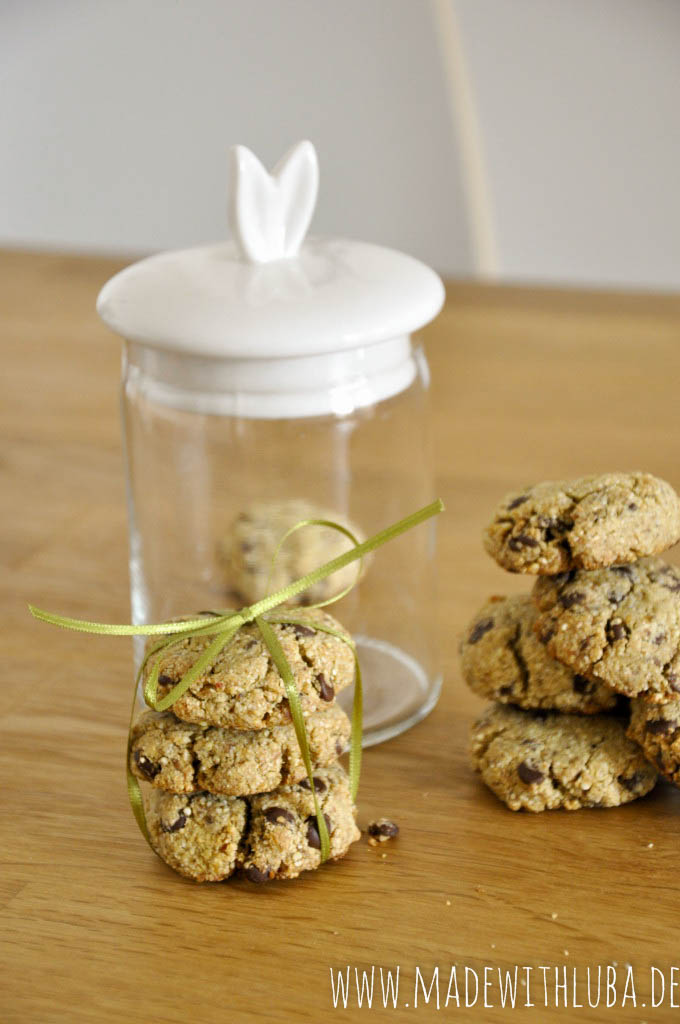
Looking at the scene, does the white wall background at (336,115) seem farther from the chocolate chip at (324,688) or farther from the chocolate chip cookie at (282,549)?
the chocolate chip at (324,688)

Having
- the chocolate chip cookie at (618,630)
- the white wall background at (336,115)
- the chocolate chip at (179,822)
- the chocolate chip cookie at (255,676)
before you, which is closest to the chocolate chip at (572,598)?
the chocolate chip cookie at (618,630)

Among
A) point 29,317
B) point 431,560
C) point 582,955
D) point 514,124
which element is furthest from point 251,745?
point 514,124

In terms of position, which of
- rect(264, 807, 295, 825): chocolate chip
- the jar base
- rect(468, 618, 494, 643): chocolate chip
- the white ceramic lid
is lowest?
the jar base

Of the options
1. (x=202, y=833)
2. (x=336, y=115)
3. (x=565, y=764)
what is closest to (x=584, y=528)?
(x=565, y=764)

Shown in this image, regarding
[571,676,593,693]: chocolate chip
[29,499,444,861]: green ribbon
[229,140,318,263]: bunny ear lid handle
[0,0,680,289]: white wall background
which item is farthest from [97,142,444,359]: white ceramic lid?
[0,0,680,289]: white wall background

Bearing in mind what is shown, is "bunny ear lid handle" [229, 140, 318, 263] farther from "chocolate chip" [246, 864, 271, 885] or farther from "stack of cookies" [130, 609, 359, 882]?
"chocolate chip" [246, 864, 271, 885]
